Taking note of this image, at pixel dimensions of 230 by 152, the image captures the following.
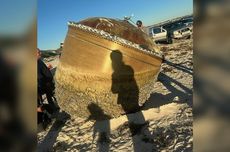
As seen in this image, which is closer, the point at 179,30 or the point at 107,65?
the point at 107,65

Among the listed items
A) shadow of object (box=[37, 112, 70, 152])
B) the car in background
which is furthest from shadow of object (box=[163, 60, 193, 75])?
the car in background

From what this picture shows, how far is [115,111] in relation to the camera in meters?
8.55

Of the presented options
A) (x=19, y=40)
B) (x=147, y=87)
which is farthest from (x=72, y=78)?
(x=19, y=40)

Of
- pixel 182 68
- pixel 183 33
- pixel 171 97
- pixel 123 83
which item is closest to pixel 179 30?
pixel 183 33

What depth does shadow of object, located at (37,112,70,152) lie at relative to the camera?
25.4 ft

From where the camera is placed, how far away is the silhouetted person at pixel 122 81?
7.86 meters

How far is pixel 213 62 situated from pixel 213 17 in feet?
0.22

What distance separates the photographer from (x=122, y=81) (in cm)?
794

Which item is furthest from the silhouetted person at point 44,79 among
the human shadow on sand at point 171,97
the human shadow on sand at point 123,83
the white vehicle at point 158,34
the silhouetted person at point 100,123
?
the white vehicle at point 158,34

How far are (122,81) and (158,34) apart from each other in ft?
59.7

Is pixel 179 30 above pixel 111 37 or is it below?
above

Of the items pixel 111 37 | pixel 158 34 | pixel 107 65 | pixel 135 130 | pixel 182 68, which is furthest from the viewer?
pixel 158 34

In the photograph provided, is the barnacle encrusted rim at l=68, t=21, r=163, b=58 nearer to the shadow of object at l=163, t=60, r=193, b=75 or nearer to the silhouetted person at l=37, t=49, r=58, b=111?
the silhouetted person at l=37, t=49, r=58, b=111

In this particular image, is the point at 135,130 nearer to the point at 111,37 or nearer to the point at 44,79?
the point at 111,37
